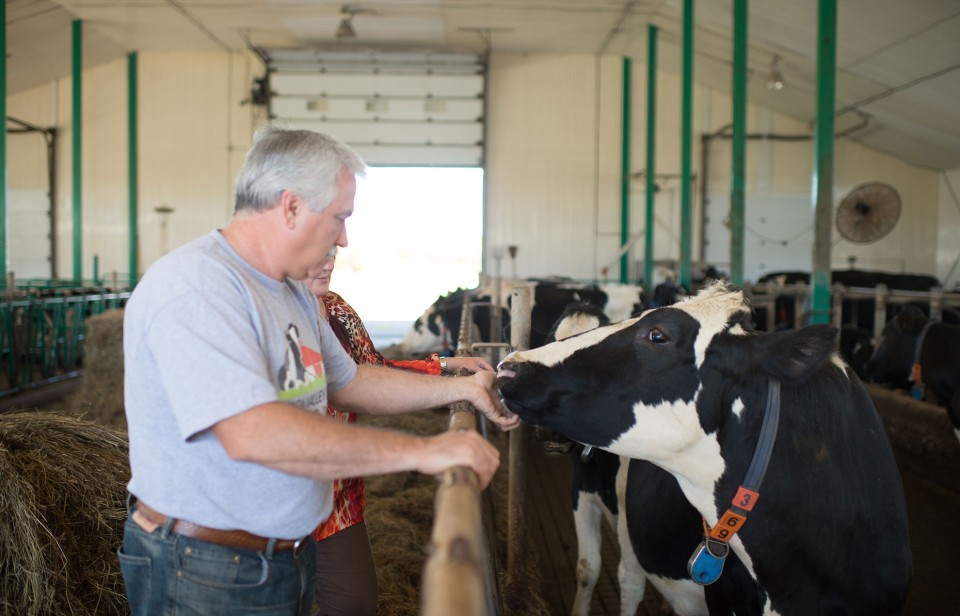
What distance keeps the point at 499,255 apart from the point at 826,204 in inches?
413

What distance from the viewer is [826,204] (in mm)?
7000

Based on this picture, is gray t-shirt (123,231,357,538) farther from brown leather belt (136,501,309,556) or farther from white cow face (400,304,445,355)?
white cow face (400,304,445,355)

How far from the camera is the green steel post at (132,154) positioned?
55.7ft

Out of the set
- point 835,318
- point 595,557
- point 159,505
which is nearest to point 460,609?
point 159,505

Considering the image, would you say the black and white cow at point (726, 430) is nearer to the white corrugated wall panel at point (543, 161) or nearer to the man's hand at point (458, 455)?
the man's hand at point (458, 455)

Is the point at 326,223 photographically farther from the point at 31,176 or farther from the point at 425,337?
the point at 31,176

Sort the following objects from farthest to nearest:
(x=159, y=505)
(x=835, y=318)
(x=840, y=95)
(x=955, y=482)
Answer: (x=840, y=95), (x=835, y=318), (x=955, y=482), (x=159, y=505)

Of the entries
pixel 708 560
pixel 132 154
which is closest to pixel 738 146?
pixel 708 560

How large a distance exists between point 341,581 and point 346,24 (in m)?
13.1

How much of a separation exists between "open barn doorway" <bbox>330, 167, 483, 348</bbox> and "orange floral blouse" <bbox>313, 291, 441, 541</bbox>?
13.9 m

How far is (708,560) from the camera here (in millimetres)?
2096

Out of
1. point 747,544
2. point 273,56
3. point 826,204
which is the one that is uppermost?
point 273,56

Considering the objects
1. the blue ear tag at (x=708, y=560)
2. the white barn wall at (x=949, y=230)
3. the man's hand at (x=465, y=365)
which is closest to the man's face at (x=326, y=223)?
the man's hand at (x=465, y=365)

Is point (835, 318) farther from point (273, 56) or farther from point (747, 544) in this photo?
point (273, 56)
